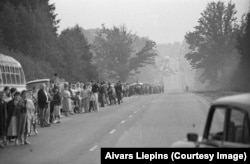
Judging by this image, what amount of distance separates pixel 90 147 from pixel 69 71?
58.6 metres

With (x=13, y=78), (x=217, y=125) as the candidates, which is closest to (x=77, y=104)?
(x=13, y=78)

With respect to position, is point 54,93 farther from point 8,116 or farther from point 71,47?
point 71,47

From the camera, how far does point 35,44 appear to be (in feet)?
227

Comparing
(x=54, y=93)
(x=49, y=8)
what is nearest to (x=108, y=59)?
(x=49, y=8)

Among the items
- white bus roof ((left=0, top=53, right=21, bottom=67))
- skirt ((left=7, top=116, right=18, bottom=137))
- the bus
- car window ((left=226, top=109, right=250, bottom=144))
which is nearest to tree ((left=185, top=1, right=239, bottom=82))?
the bus

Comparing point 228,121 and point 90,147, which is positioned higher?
point 228,121

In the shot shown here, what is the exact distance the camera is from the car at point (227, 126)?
5.37m

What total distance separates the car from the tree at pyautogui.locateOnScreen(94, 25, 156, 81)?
114 metres

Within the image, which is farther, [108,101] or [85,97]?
[108,101]

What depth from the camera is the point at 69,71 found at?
242 ft

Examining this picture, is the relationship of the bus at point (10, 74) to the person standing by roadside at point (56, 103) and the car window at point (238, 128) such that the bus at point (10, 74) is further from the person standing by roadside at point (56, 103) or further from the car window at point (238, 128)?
the car window at point (238, 128)

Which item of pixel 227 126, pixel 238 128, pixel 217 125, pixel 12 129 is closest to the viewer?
pixel 238 128

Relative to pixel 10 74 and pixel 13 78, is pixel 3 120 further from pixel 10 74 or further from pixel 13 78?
pixel 13 78

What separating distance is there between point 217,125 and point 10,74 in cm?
3357
